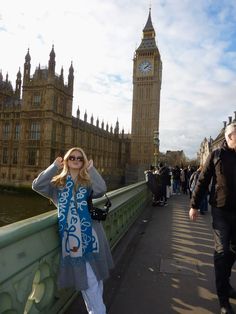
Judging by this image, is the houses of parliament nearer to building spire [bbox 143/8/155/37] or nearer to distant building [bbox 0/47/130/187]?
distant building [bbox 0/47/130/187]

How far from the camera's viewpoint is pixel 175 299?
3.85 metres

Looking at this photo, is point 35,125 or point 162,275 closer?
point 162,275

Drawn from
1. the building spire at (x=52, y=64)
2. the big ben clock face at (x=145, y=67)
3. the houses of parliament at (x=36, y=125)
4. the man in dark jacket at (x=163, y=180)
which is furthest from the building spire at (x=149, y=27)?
the man in dark jacket at (x=163, y=180)

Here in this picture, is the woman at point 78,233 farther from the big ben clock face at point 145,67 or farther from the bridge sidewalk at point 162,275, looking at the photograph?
the big ben clock face at point 145,67

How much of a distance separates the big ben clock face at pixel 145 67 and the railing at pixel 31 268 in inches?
3363

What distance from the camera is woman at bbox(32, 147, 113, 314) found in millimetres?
2938

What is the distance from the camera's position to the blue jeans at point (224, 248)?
3.53m

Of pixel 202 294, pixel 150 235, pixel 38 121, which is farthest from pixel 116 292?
pixel 38 121

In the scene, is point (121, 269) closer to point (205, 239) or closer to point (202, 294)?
point (202, 294)

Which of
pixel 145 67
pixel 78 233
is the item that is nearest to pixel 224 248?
pixel 78 233

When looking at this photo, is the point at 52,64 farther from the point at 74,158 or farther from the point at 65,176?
the point at 65,176

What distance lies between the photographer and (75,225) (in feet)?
9.77

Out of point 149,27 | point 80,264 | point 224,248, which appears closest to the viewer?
point 80,264

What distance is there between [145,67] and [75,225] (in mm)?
86530
